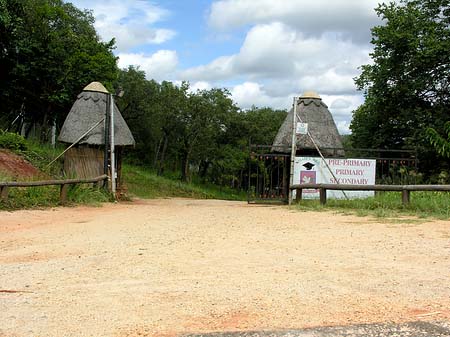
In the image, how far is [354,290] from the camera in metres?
4.71

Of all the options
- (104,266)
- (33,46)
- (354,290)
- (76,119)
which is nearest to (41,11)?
(33,46)

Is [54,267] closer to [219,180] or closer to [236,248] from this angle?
[236,248]

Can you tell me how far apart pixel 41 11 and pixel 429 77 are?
1884cm

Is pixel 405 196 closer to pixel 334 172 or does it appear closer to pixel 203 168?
pixel 334 172

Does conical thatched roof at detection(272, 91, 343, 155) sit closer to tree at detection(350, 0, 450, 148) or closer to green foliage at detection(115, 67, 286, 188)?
tree at detection(350, 0, 450, 148)

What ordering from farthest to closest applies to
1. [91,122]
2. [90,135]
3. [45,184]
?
1. [91,122]
2. [90,135]
3. [45,184]

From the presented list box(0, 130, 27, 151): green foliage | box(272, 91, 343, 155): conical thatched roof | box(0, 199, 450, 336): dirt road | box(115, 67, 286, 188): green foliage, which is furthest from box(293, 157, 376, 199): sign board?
box(115, 67, 286, 188): green foliage

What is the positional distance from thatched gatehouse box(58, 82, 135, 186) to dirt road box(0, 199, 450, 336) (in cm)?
792

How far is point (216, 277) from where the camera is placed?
5211 millimetres

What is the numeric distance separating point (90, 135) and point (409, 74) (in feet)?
56.4

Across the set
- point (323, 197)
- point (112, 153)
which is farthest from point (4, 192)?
point (323, 197)

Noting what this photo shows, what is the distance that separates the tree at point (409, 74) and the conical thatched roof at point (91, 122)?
14.5 m

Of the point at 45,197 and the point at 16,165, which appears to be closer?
the point at 45,197

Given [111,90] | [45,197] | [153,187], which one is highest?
[111,90]
